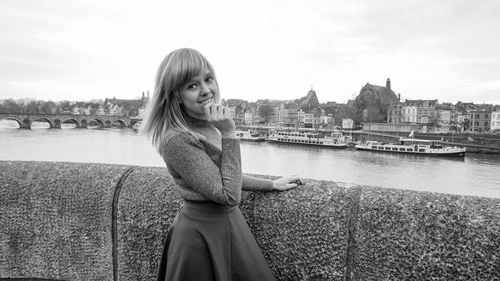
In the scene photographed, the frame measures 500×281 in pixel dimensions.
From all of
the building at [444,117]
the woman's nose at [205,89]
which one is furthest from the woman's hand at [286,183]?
the building at [444,117]

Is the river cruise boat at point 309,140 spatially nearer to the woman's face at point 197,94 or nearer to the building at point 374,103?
the building at point 374,103

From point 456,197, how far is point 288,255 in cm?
79

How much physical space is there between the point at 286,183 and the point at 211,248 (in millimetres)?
533

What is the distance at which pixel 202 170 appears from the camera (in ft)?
5.55

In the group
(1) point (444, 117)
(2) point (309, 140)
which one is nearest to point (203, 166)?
(2) point (309, 140)

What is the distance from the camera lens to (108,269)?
2.26 meters

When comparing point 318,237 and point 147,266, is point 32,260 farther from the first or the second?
point 318,237

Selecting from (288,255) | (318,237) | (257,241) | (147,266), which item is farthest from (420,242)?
(147,266)

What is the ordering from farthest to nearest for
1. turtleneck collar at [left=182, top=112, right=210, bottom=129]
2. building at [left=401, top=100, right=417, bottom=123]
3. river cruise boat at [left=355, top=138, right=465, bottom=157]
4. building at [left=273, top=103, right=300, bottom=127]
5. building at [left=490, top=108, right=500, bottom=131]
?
building at [left=273, top=103, right=300, bottom=127], building at [left=401, top=100, right=417, bottom=123], building at [left=490, top=108, right=500, bottom=131], river cruise boat at [left=355, top=138, right=465, bottom=157], turtleneck collar at [left=182, top=112, right=210, bottom=129]

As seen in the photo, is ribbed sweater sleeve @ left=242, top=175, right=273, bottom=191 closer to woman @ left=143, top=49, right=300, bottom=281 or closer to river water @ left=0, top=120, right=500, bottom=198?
woman @ left=143, top=49, right=300, bottom=281

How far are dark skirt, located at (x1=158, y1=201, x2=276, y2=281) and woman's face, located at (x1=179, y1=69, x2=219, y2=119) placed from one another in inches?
16.9

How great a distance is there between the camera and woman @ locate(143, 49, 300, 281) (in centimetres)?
167

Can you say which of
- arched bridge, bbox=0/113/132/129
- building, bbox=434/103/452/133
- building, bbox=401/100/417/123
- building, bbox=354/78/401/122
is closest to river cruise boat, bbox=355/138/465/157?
building, bbox=354/78/401/122

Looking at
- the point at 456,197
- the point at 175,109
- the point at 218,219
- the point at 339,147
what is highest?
the point at 175,109
